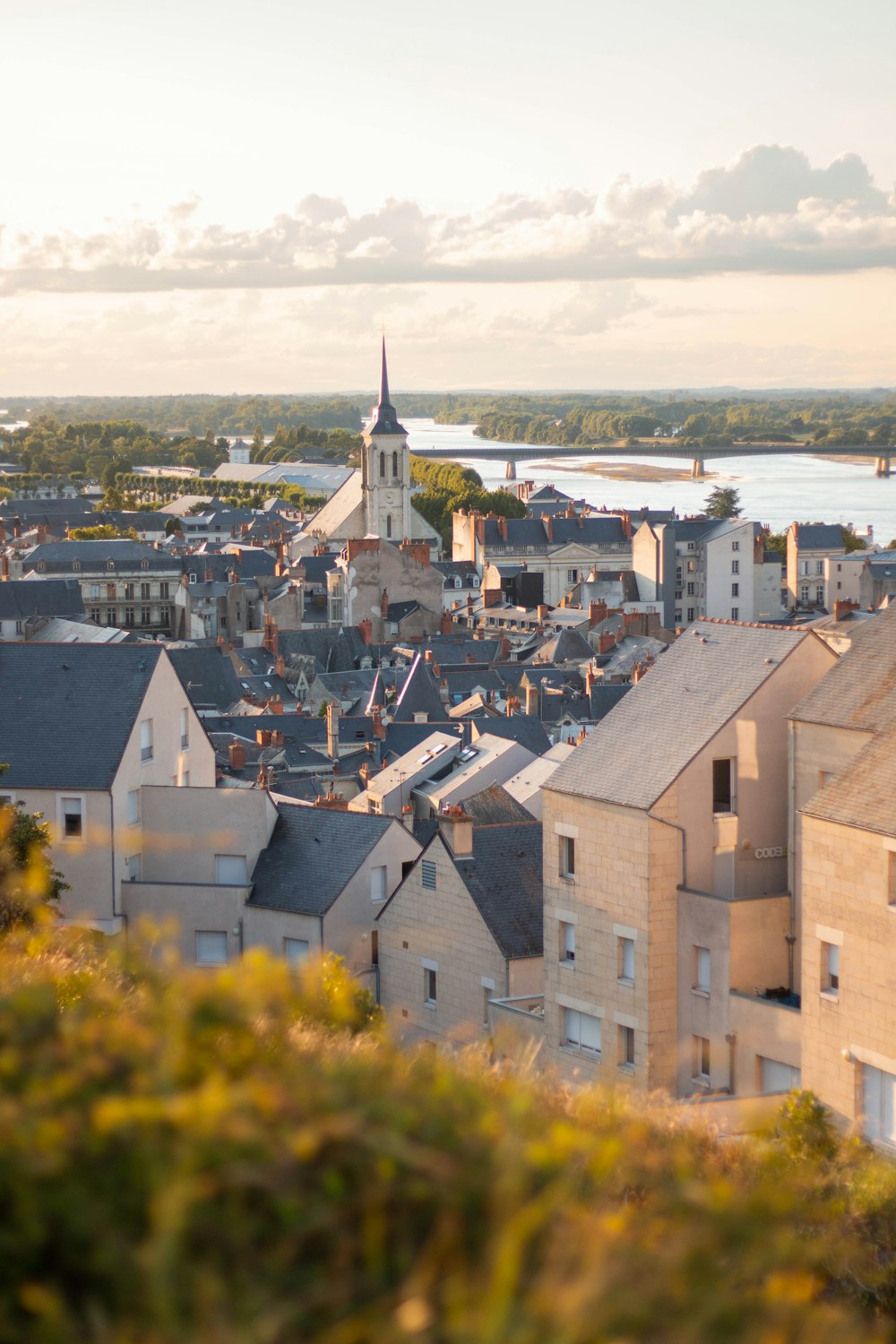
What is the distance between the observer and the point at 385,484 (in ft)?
400

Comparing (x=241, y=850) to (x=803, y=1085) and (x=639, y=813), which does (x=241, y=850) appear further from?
(x=803, y=1085)

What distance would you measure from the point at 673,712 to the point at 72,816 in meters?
9.33

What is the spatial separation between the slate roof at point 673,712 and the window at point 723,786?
17.0 inches

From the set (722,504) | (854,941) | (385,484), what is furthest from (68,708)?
(722,504)

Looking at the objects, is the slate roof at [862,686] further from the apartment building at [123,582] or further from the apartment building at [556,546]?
the apartment building at [556,546]

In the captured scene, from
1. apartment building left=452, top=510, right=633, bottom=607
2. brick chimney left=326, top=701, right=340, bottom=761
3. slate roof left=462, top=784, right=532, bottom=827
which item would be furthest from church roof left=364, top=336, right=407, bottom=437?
slate roof left=462, top=784, right=532, bottom=827

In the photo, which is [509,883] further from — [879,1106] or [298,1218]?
[298,1218]

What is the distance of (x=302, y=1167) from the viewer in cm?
443

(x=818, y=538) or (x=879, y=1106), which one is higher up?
(x=879, y=1106)

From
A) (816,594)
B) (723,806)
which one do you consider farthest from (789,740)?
(816,594)

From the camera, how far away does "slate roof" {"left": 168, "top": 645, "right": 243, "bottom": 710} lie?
5494 cm

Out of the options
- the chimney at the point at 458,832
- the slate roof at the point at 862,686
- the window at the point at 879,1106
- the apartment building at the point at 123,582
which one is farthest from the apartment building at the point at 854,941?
the apartment building at the point at 123,582

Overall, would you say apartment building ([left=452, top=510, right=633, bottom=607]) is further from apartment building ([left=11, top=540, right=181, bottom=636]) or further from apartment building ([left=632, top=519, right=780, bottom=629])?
apartment building ([left=11, top=540, right=181, bottom=636])

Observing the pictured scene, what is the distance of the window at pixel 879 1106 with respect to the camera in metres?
16.0
